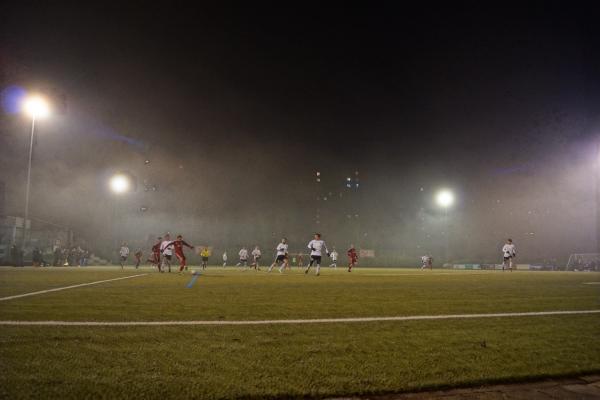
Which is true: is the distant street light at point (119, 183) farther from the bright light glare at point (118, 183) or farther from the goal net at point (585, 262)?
the goal net at point (585, 262)

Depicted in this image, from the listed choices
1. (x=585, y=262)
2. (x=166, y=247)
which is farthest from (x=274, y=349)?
(x=585, y=262)

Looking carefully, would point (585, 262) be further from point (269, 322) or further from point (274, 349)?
point (274, 349)

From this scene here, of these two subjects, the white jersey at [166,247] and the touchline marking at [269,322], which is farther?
the white jersey at [166,247]

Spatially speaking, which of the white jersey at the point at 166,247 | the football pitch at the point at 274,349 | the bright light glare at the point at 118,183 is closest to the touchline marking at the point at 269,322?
the football pitch at the point at 274,349

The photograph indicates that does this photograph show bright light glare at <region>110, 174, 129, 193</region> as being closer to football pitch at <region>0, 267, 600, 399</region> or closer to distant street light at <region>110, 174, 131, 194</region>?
distant street light at <region>110, 174, 131, 194</region>

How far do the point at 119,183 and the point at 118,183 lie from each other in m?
0.10

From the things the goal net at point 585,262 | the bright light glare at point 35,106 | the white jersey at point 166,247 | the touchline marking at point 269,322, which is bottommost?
the goal net at point 585,262

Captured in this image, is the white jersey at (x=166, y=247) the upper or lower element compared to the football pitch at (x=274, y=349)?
upper

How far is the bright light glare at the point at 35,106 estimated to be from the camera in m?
29.3

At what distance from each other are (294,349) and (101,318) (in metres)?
3.02

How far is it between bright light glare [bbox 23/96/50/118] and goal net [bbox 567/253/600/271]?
57.6m

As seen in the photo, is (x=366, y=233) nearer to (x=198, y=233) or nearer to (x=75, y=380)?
(x=198, y=233)

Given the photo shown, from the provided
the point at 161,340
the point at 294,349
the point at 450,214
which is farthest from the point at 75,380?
the point at 450,214

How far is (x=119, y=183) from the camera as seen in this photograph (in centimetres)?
4050
